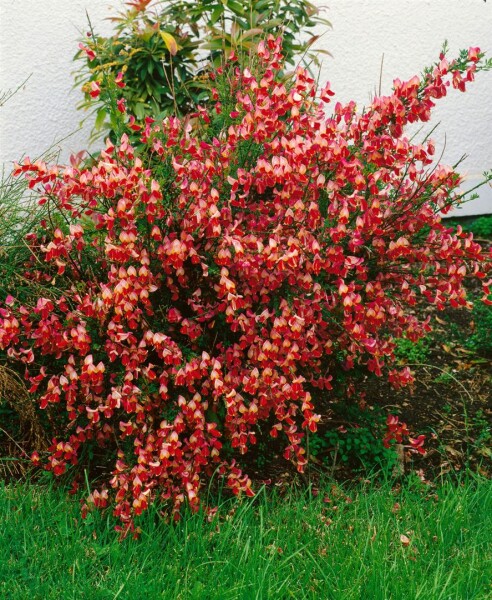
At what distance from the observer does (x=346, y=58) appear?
6.09 meters

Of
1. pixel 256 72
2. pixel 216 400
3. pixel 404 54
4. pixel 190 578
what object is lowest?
pixel 190 578

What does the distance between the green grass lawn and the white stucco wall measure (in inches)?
95.3

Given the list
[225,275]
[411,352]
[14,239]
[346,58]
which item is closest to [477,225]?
[346,58]

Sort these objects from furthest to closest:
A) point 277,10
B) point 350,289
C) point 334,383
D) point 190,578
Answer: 1. point 277,10
2. point 334,383
3. point 350,289
4. point 190,578

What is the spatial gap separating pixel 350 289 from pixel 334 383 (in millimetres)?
807

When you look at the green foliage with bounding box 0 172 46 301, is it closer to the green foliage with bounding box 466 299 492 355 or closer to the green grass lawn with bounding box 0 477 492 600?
the green grass lawn with bounding box 0 477 492 600

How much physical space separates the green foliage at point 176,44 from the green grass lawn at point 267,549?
2.26 meters

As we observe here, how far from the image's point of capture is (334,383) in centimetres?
385

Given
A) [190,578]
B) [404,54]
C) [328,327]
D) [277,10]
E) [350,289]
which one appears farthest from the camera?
[404,54]

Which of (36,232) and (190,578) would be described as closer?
(190,578)

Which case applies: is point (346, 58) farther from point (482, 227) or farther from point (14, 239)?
point (14, 239)

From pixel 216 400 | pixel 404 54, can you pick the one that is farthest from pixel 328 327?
pixel 404 54

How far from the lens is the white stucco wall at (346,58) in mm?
5000

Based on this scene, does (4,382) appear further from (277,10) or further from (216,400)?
(277,10)
